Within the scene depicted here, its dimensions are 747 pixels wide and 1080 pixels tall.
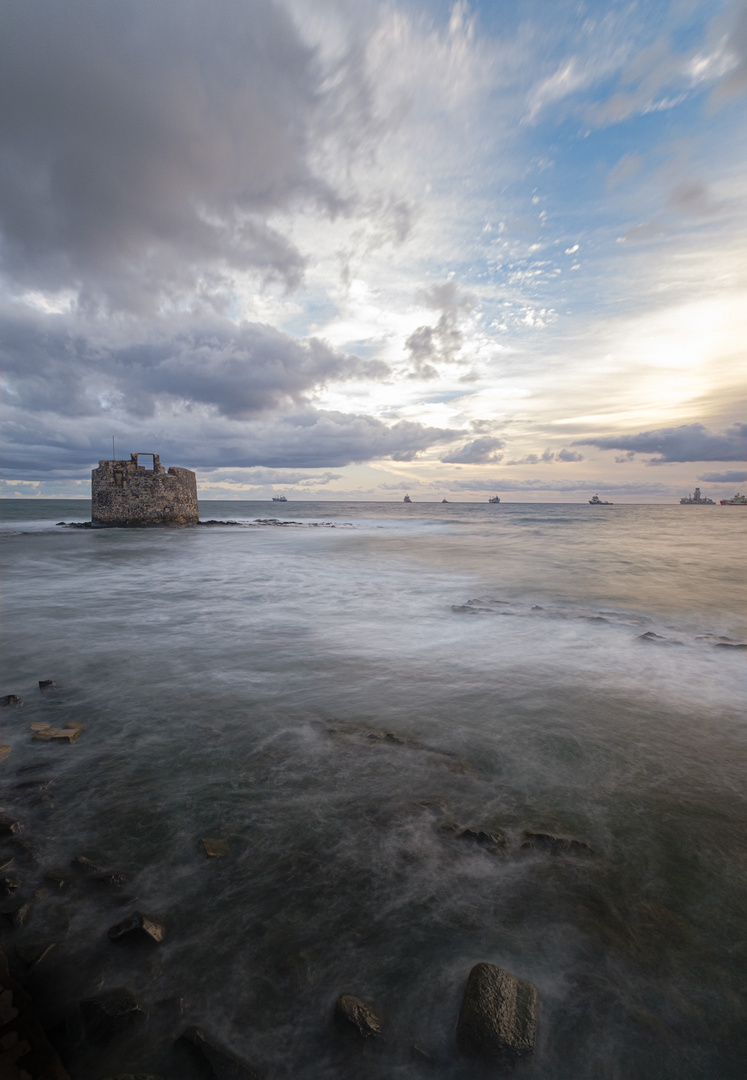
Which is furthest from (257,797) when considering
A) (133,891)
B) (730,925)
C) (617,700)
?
(617,700)

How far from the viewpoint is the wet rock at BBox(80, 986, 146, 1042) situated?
1.64 metres

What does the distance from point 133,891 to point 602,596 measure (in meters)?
10.4

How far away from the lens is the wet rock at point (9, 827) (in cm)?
263

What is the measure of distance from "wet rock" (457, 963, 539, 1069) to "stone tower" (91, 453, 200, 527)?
1312 inches

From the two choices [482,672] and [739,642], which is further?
[739,642]

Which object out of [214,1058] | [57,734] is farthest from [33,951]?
[57,734]

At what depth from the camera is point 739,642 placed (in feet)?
22.7

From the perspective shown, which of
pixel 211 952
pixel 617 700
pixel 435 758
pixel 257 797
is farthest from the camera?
pixel 617 700

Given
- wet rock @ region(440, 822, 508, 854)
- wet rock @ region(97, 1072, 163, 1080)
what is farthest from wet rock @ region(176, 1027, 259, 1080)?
wet rock @ region(440, 822, 508, 854)

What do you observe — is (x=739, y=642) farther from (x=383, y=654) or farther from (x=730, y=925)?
(x=730, y=925)

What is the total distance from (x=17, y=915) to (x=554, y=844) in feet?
8.58

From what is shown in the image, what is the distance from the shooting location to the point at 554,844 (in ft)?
8.57

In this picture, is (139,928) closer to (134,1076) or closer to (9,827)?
(134,1076)

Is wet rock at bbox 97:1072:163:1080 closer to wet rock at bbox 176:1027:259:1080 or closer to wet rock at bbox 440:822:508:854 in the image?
wet rock at bbox 176:1027:259:1080
